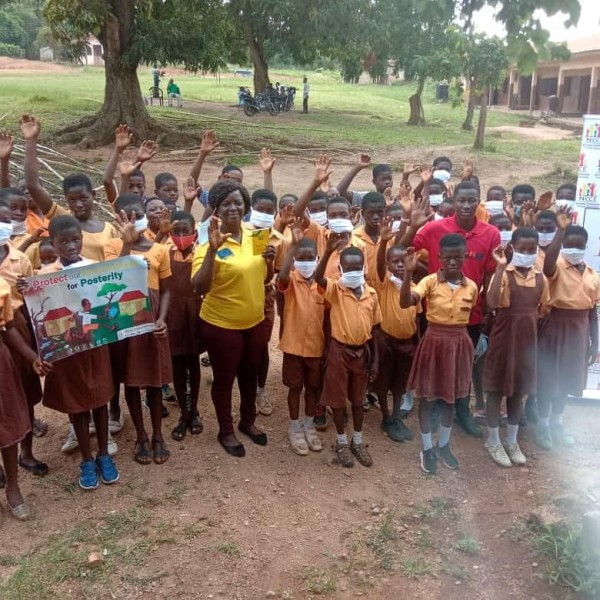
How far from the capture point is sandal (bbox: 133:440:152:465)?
4.12 m

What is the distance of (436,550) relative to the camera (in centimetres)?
345

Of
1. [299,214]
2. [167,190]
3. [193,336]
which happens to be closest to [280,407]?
[193,336]

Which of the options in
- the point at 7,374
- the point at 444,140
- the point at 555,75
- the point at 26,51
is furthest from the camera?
the point at 26,51

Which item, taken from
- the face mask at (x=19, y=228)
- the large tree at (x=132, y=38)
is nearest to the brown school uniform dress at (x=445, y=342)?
the face mask at (x=19, y=228)

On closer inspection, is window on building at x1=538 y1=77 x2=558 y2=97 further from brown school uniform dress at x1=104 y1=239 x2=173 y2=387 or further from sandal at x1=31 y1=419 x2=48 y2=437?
sandal at x1=31 y1=419 x2=48 y2=437

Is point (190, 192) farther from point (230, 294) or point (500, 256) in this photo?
point (500, 256)

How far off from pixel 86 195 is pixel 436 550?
299 cm

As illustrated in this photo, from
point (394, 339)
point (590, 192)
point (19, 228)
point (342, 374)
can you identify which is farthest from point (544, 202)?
point (19, 228)

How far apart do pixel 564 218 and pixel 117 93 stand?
46.9 feet

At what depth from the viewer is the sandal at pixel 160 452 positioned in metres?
4.13

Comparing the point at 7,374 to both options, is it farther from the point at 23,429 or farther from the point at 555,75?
the point at 555,75

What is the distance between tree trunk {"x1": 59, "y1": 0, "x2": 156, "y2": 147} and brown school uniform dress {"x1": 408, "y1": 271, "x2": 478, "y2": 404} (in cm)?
1355

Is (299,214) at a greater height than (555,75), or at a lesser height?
lesser

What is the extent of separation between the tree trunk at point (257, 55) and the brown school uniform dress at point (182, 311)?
2088cm
